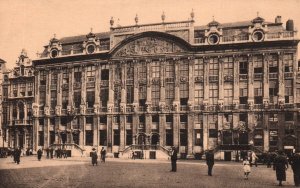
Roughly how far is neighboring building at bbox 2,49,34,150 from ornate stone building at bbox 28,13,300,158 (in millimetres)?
5877

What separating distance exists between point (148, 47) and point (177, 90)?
566 centimetres

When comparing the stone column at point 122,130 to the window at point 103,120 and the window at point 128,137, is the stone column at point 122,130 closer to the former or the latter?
the window at point 128,137

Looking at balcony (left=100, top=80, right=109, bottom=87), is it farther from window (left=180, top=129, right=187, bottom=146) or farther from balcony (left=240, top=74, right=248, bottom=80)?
balcony (left=240, top=74, right=248, bottom=80)

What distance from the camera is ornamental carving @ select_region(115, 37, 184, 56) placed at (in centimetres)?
4319

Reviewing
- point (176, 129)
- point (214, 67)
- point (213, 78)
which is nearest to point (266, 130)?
point (213, 78)

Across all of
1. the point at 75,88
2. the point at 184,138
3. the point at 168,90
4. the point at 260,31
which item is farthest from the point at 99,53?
the point at 260,31

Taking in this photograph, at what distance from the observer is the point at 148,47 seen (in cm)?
4394

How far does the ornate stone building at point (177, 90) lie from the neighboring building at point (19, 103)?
19.3ft

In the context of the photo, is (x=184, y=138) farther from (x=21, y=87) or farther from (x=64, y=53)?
(x=21, y=87)

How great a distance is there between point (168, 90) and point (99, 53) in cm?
908

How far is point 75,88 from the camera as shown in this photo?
4709 cm

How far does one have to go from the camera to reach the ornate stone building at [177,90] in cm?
3962

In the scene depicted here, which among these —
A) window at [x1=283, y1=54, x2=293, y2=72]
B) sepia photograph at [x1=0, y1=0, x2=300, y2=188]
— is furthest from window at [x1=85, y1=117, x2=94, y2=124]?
window at [x1=283, y1=54, x2=293, y2=72]

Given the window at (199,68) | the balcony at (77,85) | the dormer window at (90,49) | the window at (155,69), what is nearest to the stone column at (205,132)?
the window at (199,68)
